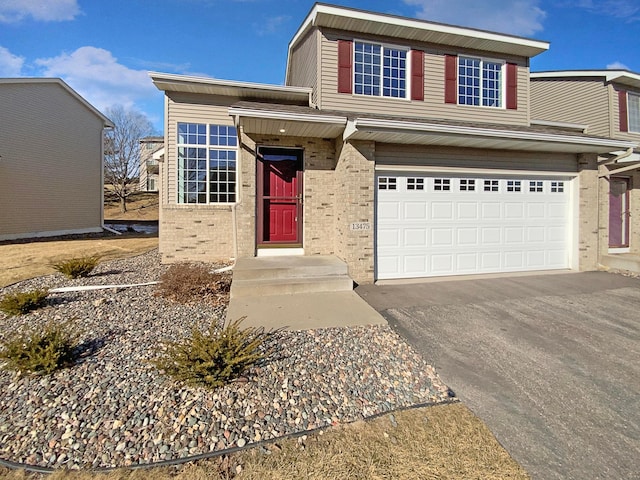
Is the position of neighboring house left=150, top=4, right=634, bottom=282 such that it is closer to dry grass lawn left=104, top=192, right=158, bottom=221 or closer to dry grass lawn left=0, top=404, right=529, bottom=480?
dry grass lawn left=0, top=404, right=529, bottom=480

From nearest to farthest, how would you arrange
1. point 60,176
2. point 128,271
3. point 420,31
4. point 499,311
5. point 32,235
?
point 499,311 → point 128,271 → point 420,31 → point 32,235 → point 60,176

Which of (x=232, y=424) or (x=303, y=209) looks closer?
(x=232, y=424)

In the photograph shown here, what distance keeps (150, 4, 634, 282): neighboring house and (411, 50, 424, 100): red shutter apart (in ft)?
0.09

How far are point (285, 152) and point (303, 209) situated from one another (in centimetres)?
144

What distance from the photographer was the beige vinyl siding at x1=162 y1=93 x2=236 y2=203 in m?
8.27

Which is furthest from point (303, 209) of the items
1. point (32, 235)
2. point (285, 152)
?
point (32, 235)

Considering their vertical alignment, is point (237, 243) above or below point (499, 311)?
above

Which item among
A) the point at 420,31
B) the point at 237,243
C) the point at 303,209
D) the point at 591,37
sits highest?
the point at 591,37

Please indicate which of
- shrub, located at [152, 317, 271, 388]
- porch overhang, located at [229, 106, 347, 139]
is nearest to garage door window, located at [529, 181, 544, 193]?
porch overhang, located at [229, 106, 347, 139]

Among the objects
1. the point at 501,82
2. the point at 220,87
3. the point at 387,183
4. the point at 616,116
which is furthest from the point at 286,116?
the point at 616,116

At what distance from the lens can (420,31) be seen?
8.19m

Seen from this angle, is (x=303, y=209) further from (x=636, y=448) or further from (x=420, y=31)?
(x=636, y=448)

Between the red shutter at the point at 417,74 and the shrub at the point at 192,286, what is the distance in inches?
270

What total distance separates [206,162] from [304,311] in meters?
5.61
